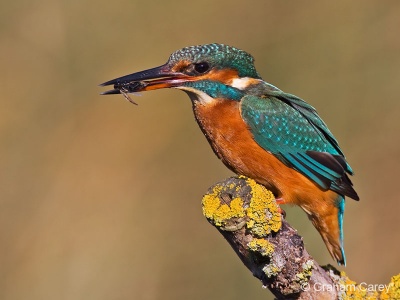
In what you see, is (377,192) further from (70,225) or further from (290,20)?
(70,225)

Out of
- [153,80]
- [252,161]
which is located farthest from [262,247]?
[153,80]

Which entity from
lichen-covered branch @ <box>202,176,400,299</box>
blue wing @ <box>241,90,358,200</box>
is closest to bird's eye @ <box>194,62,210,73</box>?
blue wing @ <box>241,90,358,200</box>

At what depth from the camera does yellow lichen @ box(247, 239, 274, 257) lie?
3820 millimetres

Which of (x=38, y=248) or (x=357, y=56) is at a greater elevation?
(x=357, y=56)

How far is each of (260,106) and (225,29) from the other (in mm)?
1987

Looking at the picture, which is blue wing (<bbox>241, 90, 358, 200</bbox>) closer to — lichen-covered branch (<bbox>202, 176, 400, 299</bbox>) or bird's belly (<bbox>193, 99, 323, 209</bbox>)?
bird's belly (<bbox>193, 99, 323, 209</bbox>)

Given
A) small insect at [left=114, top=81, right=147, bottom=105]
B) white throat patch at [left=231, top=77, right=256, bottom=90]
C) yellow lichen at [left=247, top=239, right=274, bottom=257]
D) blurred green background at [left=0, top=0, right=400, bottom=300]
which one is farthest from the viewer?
blurred green background at [left=0, top=0, right=400, bottom=300]

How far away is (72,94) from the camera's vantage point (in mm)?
6277

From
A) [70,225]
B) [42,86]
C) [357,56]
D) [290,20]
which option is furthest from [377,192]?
[42,86]

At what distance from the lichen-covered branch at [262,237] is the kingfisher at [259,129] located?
2.25 ft

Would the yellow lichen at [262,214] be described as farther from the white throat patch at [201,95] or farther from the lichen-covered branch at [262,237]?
the white throat patch at [201,95]

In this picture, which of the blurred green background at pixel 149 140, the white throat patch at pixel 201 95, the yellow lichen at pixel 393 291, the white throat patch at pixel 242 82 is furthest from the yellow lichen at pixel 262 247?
the blurred green background at pixel 149 140

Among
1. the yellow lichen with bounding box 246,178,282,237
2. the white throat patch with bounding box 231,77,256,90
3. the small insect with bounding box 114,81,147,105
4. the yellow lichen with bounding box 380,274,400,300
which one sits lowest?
the yellow lichen with bounding box 380,274,400,300

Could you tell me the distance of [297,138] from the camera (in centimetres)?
495
